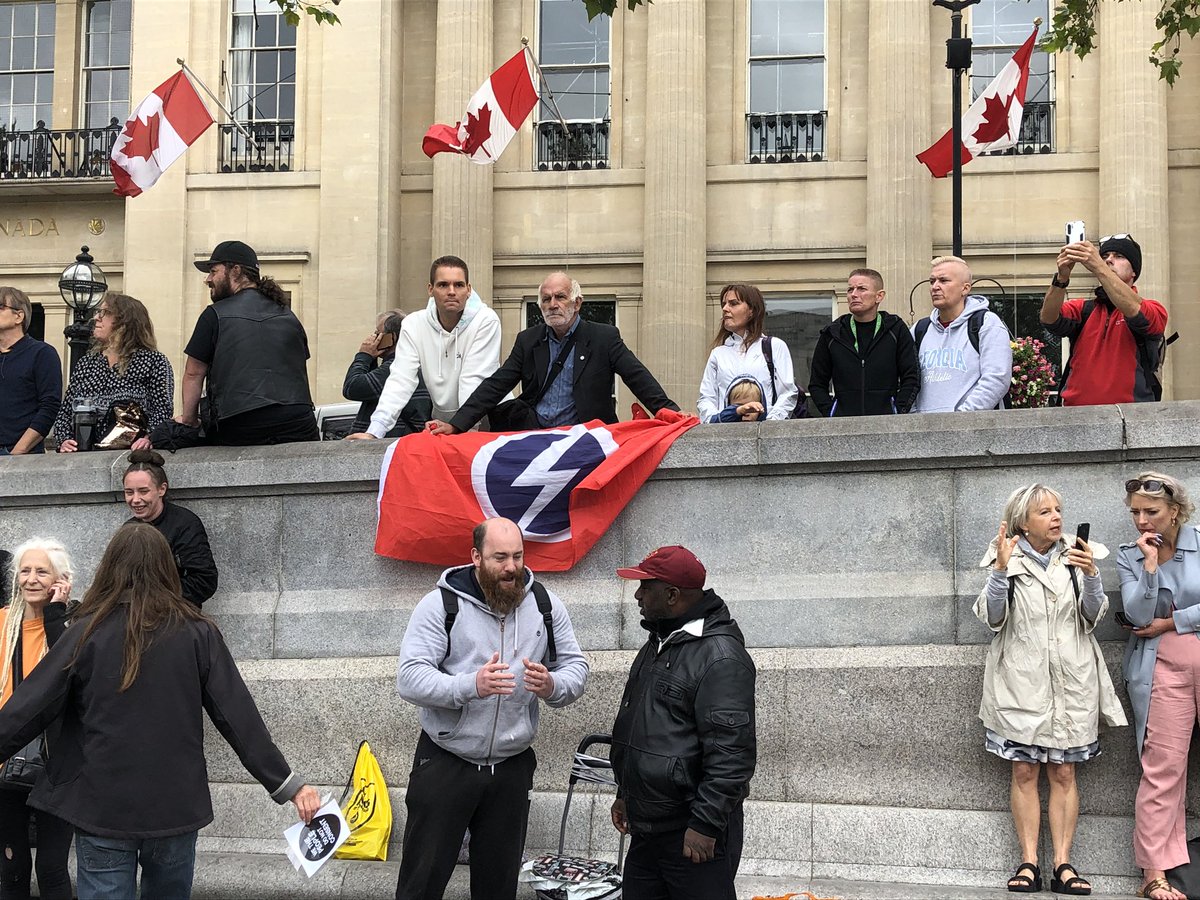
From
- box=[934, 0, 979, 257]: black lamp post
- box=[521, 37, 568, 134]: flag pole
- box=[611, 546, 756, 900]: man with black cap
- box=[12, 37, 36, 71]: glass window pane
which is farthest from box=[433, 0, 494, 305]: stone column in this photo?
box=[611, 546, 756, 900]: man with black cap

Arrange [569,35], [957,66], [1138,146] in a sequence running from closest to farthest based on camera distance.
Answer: [957,66] → [1138,146] → [569,35]

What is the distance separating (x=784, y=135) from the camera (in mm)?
24000

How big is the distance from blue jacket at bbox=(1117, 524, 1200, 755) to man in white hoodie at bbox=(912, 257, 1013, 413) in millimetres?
1649

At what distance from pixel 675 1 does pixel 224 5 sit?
728 centimetres

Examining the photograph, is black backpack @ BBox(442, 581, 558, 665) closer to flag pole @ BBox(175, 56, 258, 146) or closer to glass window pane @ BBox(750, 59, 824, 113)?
glass window pane @ BBox(750, 59, 824, 113)

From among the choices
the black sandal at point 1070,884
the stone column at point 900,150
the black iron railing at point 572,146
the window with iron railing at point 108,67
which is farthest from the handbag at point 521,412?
the window with iron railing at point 108,67

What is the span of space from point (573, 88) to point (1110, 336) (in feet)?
54.9

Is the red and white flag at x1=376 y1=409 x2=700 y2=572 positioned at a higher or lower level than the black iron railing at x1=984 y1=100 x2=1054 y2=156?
lower

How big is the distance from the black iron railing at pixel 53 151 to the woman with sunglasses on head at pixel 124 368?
17.4m

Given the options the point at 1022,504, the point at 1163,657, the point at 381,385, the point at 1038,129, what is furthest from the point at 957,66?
the point at 1163,657

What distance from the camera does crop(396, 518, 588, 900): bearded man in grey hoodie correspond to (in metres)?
6.64

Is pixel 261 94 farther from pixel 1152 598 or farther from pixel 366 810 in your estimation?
pixel 1152 598

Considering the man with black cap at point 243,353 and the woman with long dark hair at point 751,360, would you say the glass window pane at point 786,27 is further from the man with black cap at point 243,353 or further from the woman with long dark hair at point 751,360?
the man with black cap at point 243,353

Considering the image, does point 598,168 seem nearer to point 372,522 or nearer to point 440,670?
point 372,522
